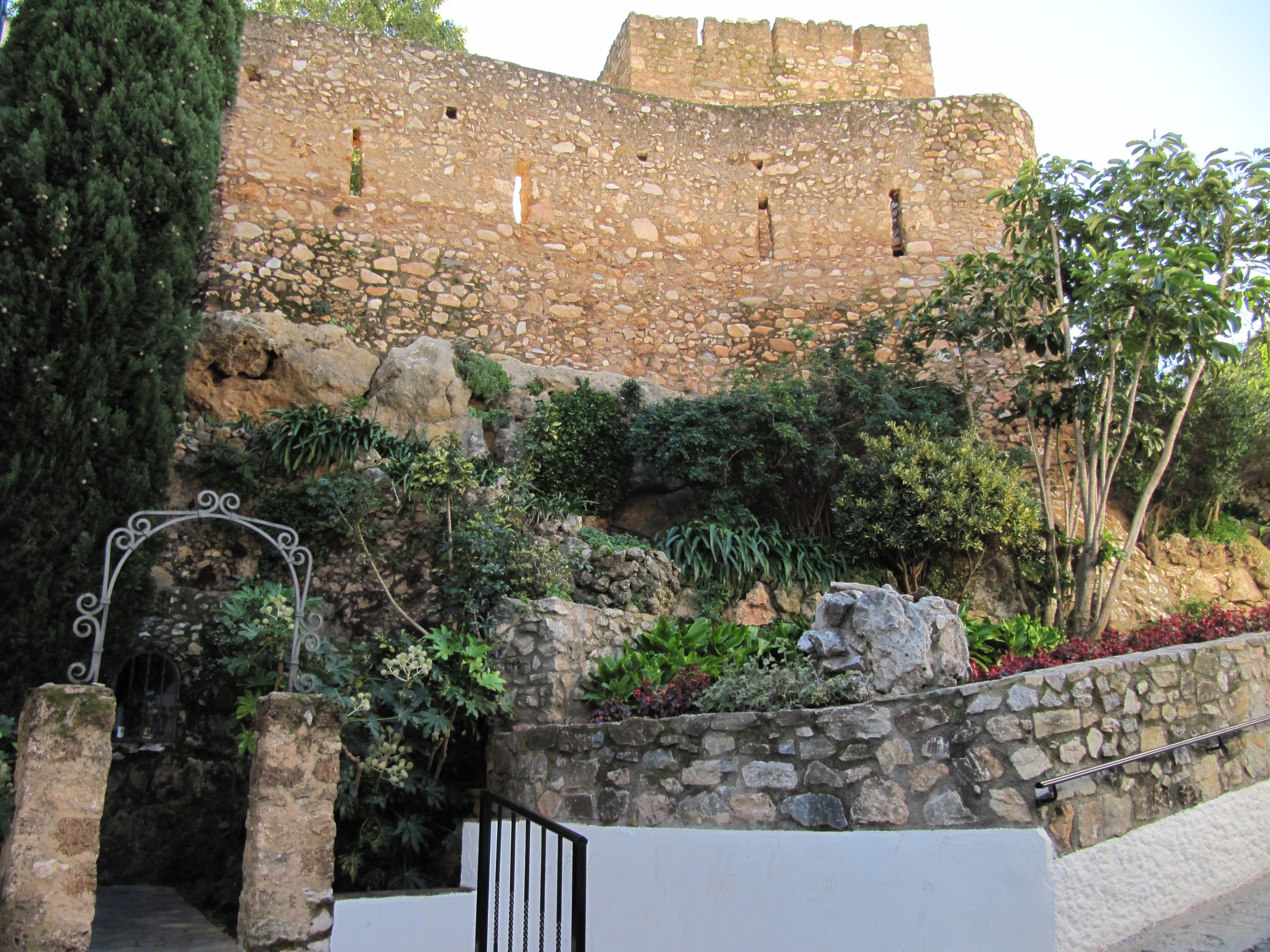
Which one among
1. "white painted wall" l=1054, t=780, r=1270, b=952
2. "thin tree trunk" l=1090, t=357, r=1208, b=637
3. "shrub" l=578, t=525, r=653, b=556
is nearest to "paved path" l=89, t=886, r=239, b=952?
"shrub" l=578, t=525, r=653, b=556

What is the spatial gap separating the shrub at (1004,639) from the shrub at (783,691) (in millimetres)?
2112

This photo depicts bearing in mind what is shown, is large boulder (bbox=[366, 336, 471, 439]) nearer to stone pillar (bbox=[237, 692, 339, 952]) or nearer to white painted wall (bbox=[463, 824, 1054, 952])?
stone pillar (bbox=[237, 692, 339, 952])

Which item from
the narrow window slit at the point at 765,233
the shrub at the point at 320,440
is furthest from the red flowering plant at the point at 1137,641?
the narrow window slit at the point at 765,233

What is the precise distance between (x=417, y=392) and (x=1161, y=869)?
7.63 meters

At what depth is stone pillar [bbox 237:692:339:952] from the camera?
4.96 meters

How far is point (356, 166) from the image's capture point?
39.3 feet

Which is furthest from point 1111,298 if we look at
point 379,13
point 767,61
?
point 379,13

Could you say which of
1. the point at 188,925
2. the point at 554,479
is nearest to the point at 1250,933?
the point at 188,925

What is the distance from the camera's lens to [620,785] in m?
6.13

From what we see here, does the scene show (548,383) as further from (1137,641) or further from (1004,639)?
(1137,641)

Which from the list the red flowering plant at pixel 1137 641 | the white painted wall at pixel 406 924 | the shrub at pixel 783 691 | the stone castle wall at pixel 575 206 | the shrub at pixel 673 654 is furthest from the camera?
the stone castle wall at pixel 575 206

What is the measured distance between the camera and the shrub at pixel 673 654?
6.76 metres

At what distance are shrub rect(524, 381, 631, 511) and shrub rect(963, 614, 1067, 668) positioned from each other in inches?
149

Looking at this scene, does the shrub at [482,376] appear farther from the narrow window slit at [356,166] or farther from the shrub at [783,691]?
the shrub at [783,691]
